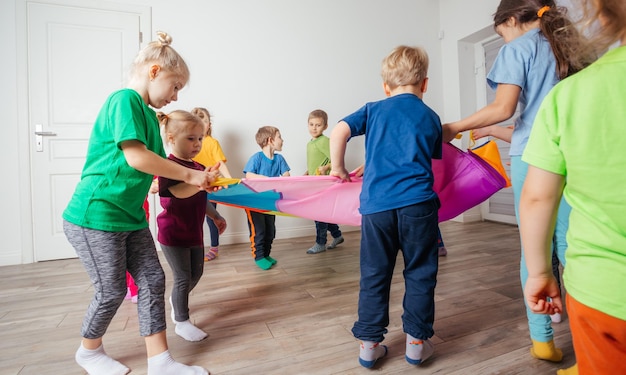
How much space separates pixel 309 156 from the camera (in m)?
3.00

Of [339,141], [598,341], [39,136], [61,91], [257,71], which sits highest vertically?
[257,71]

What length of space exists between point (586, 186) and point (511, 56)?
0.76 m

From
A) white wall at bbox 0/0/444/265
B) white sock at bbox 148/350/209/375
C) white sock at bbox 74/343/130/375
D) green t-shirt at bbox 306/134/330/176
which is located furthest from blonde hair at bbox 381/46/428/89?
white wall at bbox 0/0/444/265

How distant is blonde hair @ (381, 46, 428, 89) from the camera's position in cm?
108

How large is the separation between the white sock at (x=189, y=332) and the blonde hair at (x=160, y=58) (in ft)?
3.40

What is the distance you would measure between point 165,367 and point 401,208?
3.10ft

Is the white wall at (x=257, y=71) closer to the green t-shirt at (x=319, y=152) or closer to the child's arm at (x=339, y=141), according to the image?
the green t-shirt at (x=319, y=152)

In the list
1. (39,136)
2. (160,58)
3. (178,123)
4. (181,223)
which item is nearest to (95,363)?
(181,223)

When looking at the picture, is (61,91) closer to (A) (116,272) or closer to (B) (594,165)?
(A) (116,272)

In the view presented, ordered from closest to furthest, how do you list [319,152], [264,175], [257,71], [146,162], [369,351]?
[146,162], [369,351], [264,175], [319,152], [257,71]

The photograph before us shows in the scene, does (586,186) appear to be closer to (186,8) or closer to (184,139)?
(184,139)

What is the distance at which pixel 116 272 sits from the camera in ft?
3.40

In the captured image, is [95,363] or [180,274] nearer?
[95,363]

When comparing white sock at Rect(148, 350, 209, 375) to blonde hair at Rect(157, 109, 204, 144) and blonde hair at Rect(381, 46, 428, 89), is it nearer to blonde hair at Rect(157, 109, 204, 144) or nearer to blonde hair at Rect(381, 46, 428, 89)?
blonde hair at Rect(157, 109, 204, 144)
